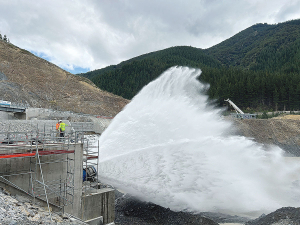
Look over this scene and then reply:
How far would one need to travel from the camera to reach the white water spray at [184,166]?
50.8 feet

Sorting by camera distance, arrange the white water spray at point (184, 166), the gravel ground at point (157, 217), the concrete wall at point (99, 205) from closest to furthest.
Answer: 1. the concrete wall at point (99, 205)
2. the gravel ground at point (157, 217)
3. the white water spray at point (184, 166)

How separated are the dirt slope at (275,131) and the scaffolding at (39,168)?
138 ft

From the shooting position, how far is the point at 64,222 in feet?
27.9

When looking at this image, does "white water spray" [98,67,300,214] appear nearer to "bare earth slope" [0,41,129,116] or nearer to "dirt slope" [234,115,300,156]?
"dirt slope" [234,115,300,156]

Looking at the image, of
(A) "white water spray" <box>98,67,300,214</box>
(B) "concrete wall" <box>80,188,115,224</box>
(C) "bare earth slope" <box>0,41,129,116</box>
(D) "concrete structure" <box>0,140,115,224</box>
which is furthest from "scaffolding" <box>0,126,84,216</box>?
(C) "bare earth slope" <box>0,41,129,116</box>

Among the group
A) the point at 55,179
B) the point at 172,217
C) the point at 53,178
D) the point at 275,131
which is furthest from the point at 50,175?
the point at 275,131

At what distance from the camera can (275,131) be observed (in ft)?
150

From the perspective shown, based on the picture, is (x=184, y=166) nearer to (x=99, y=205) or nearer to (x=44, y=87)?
(x=99, y=205)

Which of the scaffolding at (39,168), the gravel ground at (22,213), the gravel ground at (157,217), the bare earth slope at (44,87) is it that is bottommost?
the gravel ground at (157,217)

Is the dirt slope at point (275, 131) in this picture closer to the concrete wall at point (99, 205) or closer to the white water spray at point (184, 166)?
the white water spray at point (184, 166)

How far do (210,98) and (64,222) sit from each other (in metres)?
81.7

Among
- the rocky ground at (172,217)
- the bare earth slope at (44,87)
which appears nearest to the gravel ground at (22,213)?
the rocky ground at (172,217)

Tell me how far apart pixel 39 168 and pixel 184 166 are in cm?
1012

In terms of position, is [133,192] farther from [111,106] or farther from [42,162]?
[111,106]
